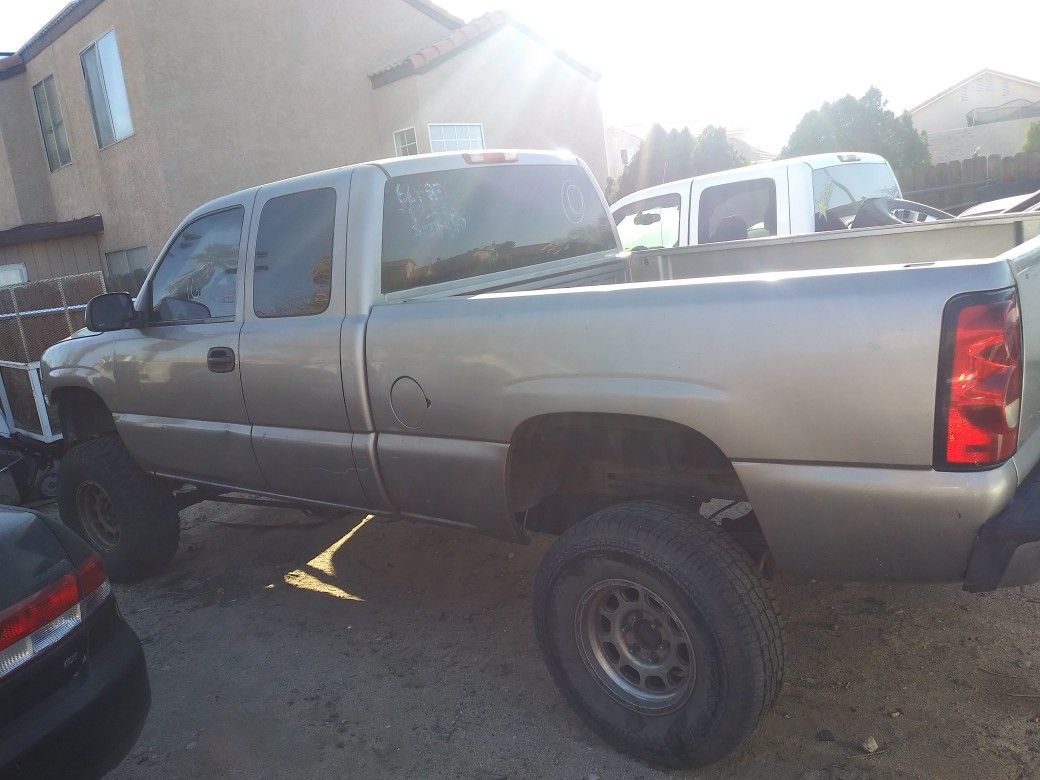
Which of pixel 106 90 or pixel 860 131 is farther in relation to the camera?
pixel 860 131

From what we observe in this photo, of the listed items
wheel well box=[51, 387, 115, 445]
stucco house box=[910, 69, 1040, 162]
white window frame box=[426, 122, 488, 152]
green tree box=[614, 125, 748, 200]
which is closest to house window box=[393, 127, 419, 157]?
white window frame box=[426, 122, 488, 152]

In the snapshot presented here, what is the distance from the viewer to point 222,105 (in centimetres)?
A: 1337

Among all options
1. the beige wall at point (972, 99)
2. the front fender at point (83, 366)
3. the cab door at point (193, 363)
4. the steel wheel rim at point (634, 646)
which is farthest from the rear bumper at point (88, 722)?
the beige wall at point (972, 99)

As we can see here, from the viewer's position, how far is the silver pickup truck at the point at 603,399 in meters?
2.19

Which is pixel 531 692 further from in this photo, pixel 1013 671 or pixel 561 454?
pixel 1013 671

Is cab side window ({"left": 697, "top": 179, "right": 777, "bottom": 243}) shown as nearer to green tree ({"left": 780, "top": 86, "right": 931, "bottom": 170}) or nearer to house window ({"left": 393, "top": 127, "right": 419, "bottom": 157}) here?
house window ({"left": 393, "top": 127, "right": 419, "bottom": 157})

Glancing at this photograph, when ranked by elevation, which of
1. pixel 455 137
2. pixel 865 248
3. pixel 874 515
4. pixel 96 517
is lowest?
pixel 96 517

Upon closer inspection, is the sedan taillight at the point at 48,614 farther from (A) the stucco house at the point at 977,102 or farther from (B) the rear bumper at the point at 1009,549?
(A) the stucco house at the point at 977,102

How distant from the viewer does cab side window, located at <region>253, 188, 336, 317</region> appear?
11.8 ft

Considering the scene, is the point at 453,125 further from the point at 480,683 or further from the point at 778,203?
the point at 480,683

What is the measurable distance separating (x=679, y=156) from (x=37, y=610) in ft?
52.1

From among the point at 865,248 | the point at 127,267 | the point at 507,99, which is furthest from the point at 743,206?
the point at 127,267

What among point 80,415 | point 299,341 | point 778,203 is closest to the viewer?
point 299,341

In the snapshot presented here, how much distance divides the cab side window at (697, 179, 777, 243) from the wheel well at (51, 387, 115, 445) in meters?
4.40
